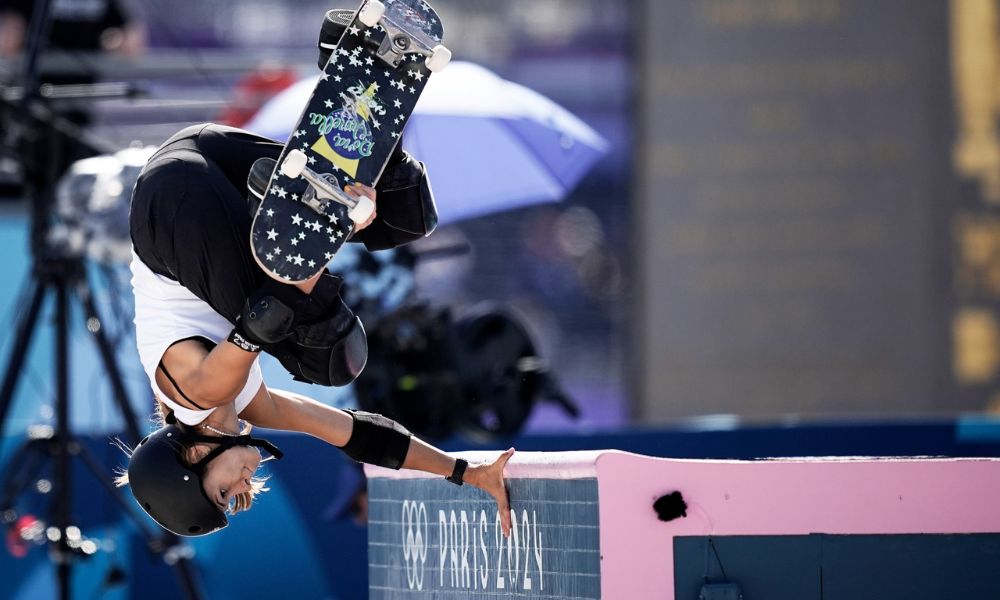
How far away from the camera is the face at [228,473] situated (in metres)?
3.80

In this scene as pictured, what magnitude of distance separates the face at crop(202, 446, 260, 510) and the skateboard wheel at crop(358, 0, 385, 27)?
1.12m

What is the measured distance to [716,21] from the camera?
1076 centimetres

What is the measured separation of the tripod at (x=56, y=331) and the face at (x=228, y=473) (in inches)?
91.4

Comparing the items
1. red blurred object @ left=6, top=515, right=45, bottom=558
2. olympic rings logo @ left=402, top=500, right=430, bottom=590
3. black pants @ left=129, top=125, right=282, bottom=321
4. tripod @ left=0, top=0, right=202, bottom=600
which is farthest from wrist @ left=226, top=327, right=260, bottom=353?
red blurred object @ left=6, top=515, right=45, bottom=558

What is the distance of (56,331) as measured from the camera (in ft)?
20.5

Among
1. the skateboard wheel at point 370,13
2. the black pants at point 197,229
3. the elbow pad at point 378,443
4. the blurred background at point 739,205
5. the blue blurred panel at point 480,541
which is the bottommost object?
the blue blurred panel at point 480,541

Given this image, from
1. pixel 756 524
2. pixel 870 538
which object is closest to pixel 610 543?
pixel 756 524

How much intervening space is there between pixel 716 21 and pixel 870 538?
8.02m

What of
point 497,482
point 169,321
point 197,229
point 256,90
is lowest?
point 497,482

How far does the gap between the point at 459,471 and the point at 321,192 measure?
2.76ft

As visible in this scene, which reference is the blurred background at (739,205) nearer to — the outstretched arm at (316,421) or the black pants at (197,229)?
the outstretched arm at (316,421)

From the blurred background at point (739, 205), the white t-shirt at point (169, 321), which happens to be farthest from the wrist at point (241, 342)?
the blurred background at point (739, 205)

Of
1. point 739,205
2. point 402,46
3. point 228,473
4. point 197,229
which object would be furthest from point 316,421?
point 739,205

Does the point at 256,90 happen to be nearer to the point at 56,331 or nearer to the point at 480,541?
the point at 56,331
